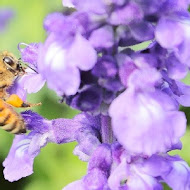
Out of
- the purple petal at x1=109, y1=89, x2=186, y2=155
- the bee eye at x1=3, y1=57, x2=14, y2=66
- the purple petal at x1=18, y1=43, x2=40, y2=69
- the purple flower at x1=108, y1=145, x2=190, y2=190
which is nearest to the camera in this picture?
the purple petal at x1=109, y1=89, x2=186, y2=155

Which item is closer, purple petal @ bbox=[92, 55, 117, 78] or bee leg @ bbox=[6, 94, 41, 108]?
purple petal @ bbox=[92, 55, 117, 78]

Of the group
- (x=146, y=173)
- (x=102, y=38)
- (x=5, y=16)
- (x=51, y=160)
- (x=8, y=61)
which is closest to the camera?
(x=102, y=38)

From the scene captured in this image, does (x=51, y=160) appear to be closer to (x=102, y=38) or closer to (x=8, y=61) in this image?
(x=8, y=61)

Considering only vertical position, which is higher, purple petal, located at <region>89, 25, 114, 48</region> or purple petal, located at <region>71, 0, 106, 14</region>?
purple petal, located at <region>71, 0, 106, 14</region>

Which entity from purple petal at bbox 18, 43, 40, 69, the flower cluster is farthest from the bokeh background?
purple petal at bbox 18, 43, 40, 69

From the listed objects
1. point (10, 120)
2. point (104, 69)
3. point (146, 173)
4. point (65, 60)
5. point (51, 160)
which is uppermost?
point (65, 60)

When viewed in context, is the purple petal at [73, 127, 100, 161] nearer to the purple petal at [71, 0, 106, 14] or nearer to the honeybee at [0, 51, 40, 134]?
the honeybee at [0, 51, 40, 134]

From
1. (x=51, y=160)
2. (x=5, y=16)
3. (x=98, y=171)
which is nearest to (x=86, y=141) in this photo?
(x=98, y=171)

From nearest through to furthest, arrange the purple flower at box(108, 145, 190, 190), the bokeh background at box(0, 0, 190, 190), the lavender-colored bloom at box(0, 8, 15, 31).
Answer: the purple flower at box(108, 145, 190, 190) → the bokeh background at box(0, 0, 190, 190) → the lavender-colored bloom at box(0, 8, 15, 31)

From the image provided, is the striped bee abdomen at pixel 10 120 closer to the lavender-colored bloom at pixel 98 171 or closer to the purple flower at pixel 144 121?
the lavender-colored bloom at pixel 98 171
